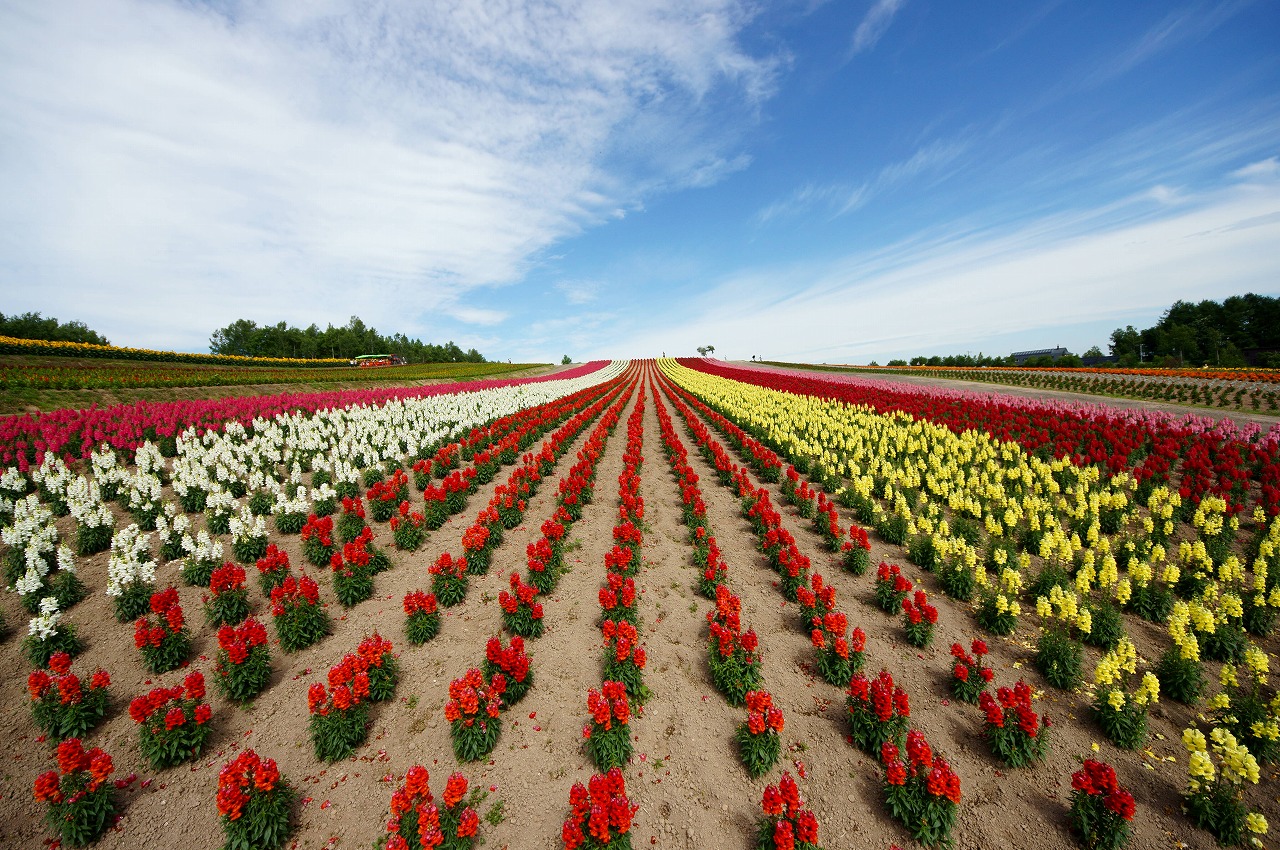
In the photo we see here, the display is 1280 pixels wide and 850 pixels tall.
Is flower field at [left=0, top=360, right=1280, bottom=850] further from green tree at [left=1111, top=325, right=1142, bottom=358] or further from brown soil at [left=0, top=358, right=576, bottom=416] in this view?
green tree at [left=1111, top=325, right=1142, bottom=358]

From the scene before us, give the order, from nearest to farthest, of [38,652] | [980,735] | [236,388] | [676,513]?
[980,735] < [38,652] < [676,513] < [236,388]

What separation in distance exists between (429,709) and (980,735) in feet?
25.9

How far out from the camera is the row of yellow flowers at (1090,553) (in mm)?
6469

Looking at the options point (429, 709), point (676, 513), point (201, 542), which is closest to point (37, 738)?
point (201, 542)

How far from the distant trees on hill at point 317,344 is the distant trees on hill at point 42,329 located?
28273 millimetres

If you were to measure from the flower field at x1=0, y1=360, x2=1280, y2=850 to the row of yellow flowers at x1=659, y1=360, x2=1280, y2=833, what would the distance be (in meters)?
0.08

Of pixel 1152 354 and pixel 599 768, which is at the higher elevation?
pixel 1152 354

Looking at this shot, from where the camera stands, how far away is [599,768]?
5836mm

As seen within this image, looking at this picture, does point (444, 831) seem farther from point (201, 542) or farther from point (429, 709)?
point (201, 542)

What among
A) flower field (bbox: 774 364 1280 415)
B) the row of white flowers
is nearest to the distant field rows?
flower field (bbox: 774 364 1280 415)

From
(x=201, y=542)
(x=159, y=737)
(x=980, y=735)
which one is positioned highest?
(x=201, y=542)

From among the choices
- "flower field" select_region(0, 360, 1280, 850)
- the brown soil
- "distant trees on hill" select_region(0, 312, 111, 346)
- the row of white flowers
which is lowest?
"flower field" select_region(0, 360, 1280, 850)

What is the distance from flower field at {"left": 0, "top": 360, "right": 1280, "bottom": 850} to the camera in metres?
5.14

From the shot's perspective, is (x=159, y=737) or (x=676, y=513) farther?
(x=676, y=513)
